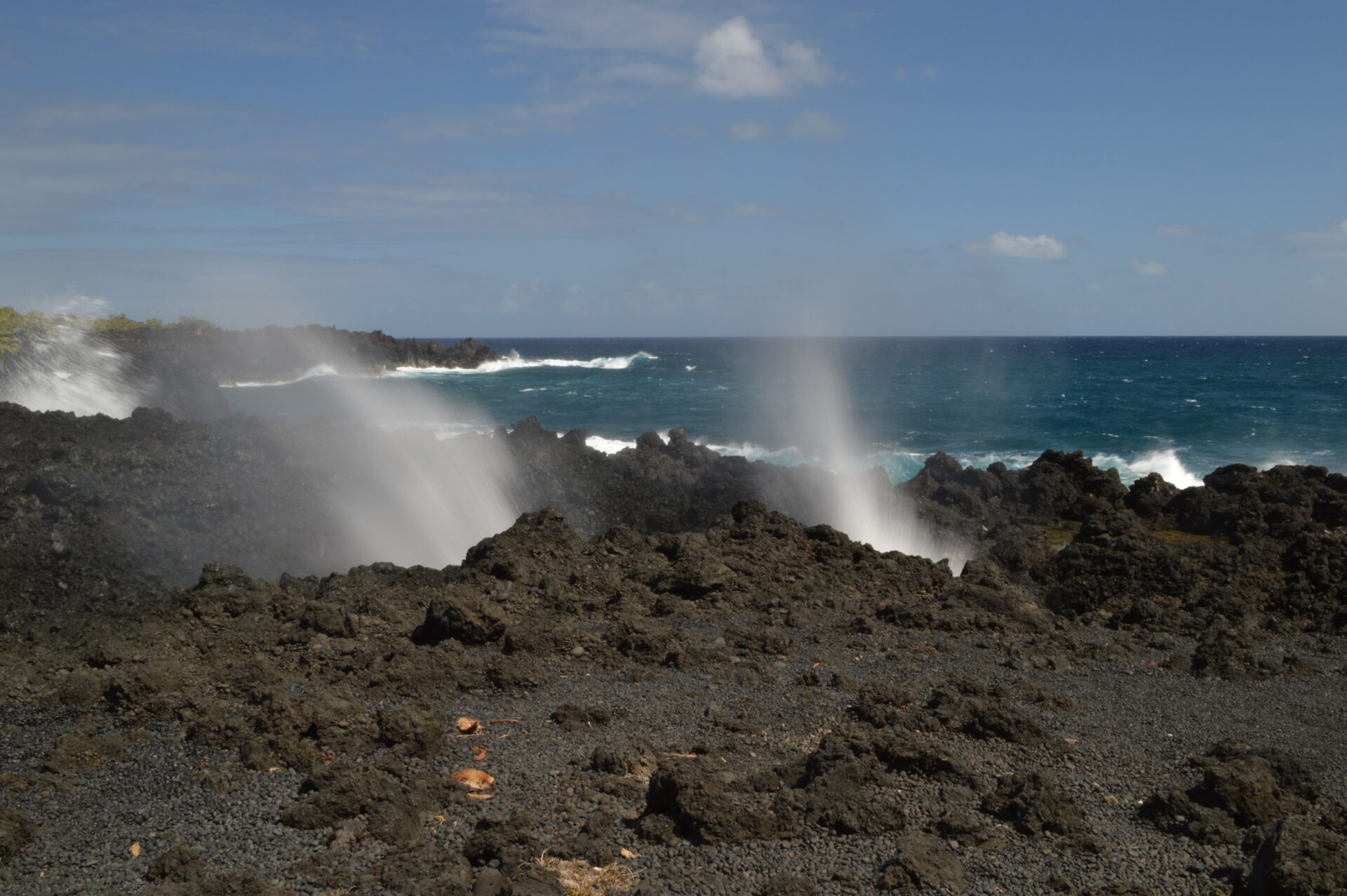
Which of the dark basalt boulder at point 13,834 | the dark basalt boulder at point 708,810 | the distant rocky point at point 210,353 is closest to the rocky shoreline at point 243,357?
the distant rocky point at point 210,353

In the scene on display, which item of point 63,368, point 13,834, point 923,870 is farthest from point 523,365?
point 923,870

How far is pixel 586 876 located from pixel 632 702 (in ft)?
8.29

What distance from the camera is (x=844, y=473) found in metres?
21.3

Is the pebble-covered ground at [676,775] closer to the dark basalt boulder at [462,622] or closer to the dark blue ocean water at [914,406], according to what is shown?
the dark basalt boulder at [462,622]

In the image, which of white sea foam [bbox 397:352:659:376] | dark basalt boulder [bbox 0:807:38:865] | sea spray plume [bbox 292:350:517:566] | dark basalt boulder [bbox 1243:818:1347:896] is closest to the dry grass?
dark basalt boulder [bbox 0:807:38:865]

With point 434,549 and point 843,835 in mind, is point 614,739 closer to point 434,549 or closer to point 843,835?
point 843,835

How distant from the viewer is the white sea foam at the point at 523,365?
234 feet

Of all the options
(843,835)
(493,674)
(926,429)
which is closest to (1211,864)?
(843,835)

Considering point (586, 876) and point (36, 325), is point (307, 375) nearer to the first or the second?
point (36, 325)

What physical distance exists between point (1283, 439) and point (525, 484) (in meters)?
32.3

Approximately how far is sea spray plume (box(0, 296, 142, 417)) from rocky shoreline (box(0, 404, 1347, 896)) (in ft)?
27.9

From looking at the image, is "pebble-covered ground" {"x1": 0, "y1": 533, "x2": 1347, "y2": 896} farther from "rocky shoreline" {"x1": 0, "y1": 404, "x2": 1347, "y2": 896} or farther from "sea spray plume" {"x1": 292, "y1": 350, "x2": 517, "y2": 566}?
"sea spray plume" {"x1": 292, "y1": 350, "x2": 517, "y2": 566}

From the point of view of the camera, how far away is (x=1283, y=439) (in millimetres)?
36594

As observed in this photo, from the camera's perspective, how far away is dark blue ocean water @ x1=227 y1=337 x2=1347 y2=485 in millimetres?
33500
